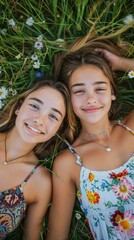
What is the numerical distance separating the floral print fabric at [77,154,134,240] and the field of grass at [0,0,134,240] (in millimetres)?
388

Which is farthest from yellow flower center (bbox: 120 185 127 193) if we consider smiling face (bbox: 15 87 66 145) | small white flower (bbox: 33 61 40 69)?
small white flower (bbox: 33 61 40 69)

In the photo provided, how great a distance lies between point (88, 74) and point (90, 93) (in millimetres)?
162

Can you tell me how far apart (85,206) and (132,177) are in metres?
0.47

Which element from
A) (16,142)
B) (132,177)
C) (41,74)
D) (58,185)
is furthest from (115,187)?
(41,74)

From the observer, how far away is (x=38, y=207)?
305 centimetres

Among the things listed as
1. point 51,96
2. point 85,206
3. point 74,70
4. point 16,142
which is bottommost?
point 85,206

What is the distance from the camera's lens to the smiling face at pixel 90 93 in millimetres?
2834

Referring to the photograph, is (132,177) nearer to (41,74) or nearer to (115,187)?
(115,187)

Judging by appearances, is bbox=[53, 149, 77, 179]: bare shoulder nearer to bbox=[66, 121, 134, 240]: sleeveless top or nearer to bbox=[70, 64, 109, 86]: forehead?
bbox=[66, 121, 134, 240]: sleeveless top

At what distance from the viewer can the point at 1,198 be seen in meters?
2.91

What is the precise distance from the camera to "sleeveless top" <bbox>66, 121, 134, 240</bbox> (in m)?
2.92

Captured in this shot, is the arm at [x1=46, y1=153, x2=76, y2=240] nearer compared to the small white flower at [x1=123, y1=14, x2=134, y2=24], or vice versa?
the arm at [x1=46, y1=153, x2=76, y2=240]

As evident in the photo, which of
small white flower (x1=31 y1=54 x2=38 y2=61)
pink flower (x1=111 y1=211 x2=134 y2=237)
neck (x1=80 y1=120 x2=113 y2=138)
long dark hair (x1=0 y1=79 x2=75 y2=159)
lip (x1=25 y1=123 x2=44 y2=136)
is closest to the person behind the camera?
lip (x1=25 y1=123 x2=44 y2=136)

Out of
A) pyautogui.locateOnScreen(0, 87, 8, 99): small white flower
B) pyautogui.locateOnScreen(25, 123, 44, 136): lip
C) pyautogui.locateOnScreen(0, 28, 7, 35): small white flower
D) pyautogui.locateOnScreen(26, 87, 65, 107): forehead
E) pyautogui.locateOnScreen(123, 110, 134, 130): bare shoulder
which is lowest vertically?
pyautogui.locateOnScreen(25, 123, 44, 136): lip
